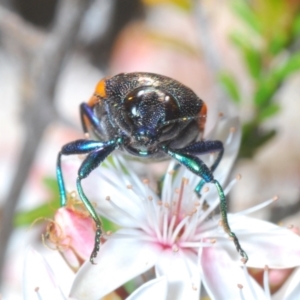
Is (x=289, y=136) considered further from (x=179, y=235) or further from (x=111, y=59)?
(x=179, y=235)

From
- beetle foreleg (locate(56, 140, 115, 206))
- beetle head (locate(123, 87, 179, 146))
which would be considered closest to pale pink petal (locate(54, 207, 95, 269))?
beetle foreleg (locate(56, 140, 115, 206))

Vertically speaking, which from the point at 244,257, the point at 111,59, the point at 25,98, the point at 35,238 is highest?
the point at 111,59

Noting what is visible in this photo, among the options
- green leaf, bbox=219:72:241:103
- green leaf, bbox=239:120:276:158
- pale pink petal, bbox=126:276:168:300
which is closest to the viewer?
pale pink petal, bbox=126:276:168:300

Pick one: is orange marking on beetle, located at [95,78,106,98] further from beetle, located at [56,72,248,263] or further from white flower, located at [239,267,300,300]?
white flower, located at [239,267,300,300]

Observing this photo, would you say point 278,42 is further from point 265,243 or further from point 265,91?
point 265,243

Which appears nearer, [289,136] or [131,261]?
[131,261]

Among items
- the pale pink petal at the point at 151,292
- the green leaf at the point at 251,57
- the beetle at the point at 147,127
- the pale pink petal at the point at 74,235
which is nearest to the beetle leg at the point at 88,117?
the beetle at the point at 147,127

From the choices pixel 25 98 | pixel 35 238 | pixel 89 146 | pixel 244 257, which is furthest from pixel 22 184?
pixel 244 257

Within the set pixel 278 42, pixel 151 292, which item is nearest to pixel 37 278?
pixel 151 292
